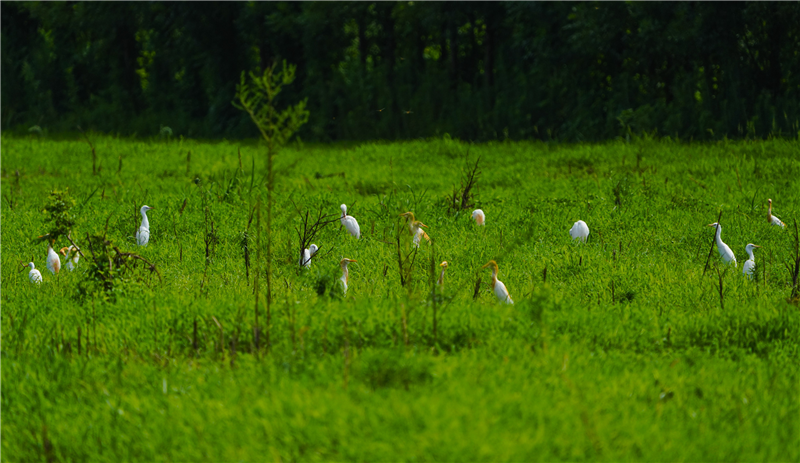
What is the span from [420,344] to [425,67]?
1929 cm

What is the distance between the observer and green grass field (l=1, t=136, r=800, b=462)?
368cm

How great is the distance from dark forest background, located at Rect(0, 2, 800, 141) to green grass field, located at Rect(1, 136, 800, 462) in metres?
6.89

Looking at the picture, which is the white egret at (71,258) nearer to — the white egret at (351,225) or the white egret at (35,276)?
the white egret at (35,276)

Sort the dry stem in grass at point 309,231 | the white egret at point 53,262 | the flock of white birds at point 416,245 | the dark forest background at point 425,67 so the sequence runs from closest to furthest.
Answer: the flock of white birds at point 416,245, the dry stem in grass at point 309,231, the white egret at point 53,262, the dark forest background at point 425,67

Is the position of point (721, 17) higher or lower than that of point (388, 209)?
higher

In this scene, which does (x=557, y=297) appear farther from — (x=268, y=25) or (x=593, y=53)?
(x=268, y=25)

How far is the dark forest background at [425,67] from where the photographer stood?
15.2 metres

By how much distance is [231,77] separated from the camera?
26.2 m

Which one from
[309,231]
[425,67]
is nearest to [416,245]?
[309,231]

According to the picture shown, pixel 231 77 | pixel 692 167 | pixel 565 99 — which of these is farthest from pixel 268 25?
Answer: pixel 692 167

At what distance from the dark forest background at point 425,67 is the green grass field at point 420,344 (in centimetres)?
689

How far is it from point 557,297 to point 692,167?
6250mm

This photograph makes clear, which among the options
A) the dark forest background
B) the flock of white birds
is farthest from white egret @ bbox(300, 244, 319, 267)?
the dark forest background

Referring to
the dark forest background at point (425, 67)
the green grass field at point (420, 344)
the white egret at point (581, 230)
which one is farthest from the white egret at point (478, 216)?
the dark forest background at point (425, 67)
